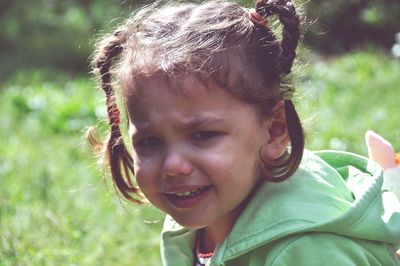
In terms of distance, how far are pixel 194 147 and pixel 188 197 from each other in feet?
0.51

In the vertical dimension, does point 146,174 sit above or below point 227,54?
below

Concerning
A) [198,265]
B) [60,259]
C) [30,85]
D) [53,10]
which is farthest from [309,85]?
[53,10]

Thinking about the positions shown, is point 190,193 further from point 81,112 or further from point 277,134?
point 81,112

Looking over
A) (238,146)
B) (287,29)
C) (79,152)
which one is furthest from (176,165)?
(79,152)

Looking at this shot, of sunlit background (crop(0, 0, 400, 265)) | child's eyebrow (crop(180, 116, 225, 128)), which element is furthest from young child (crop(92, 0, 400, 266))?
sunlit background (crop(0, 0, 400, 265))

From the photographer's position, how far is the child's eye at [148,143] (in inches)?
101

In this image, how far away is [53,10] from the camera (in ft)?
34.4

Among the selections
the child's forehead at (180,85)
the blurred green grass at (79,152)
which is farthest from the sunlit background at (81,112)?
the child's forehead at (180,85)

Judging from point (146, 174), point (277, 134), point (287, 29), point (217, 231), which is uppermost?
point (287, 29)

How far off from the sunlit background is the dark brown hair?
176mm

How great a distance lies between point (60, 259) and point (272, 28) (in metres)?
1.32

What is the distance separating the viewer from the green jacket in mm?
2455

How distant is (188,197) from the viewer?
8.37 feet

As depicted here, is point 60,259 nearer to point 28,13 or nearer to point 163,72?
point 163,72
